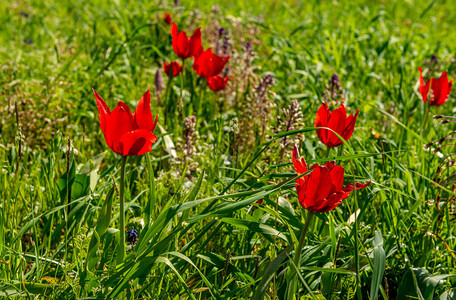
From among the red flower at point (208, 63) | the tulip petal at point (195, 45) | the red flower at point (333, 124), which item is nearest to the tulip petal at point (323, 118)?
the red flower at point (333, 124)

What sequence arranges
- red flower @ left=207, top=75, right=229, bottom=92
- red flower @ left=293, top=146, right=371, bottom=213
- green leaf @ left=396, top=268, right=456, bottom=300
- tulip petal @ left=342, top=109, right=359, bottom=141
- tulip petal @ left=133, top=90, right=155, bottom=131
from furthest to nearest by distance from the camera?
red flower @ left=207, top=75, right=229, bottom=92 < tulip petal @ left=342, top=109, right=359, bottom=141 < green leaf @ left=396, top=268, right=456, bottom=300 < tulip petal @ left=133, top=90, right=155, bottom=131 < red flower @ left=293, top=146, right=371, bottom=213

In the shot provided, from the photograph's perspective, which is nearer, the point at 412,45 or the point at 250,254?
the point at 250,254

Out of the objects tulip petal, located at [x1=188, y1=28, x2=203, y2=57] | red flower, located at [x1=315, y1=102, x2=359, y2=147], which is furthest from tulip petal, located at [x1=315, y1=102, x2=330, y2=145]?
tulip petal, located at [x1=188, y1=28, x2=203, y2=57]

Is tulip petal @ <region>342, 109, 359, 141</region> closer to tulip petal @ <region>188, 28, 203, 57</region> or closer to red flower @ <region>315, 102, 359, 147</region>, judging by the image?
red flower @ <region>315, 102, 359, 147</region>

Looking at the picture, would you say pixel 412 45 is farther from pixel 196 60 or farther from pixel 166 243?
pixel 166 243

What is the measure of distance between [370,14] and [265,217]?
15.2 ft

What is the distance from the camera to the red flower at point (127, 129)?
4.99 ft

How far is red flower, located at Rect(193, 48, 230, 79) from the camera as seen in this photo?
305cm

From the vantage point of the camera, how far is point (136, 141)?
1.53m

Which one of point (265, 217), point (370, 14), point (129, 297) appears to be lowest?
point (129, 297)

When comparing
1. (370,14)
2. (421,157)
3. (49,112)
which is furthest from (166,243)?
(370,14)

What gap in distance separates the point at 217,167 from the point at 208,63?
1019mm

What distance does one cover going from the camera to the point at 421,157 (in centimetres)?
268

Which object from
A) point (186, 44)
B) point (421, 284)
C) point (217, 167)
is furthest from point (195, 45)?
point (421, 284)
